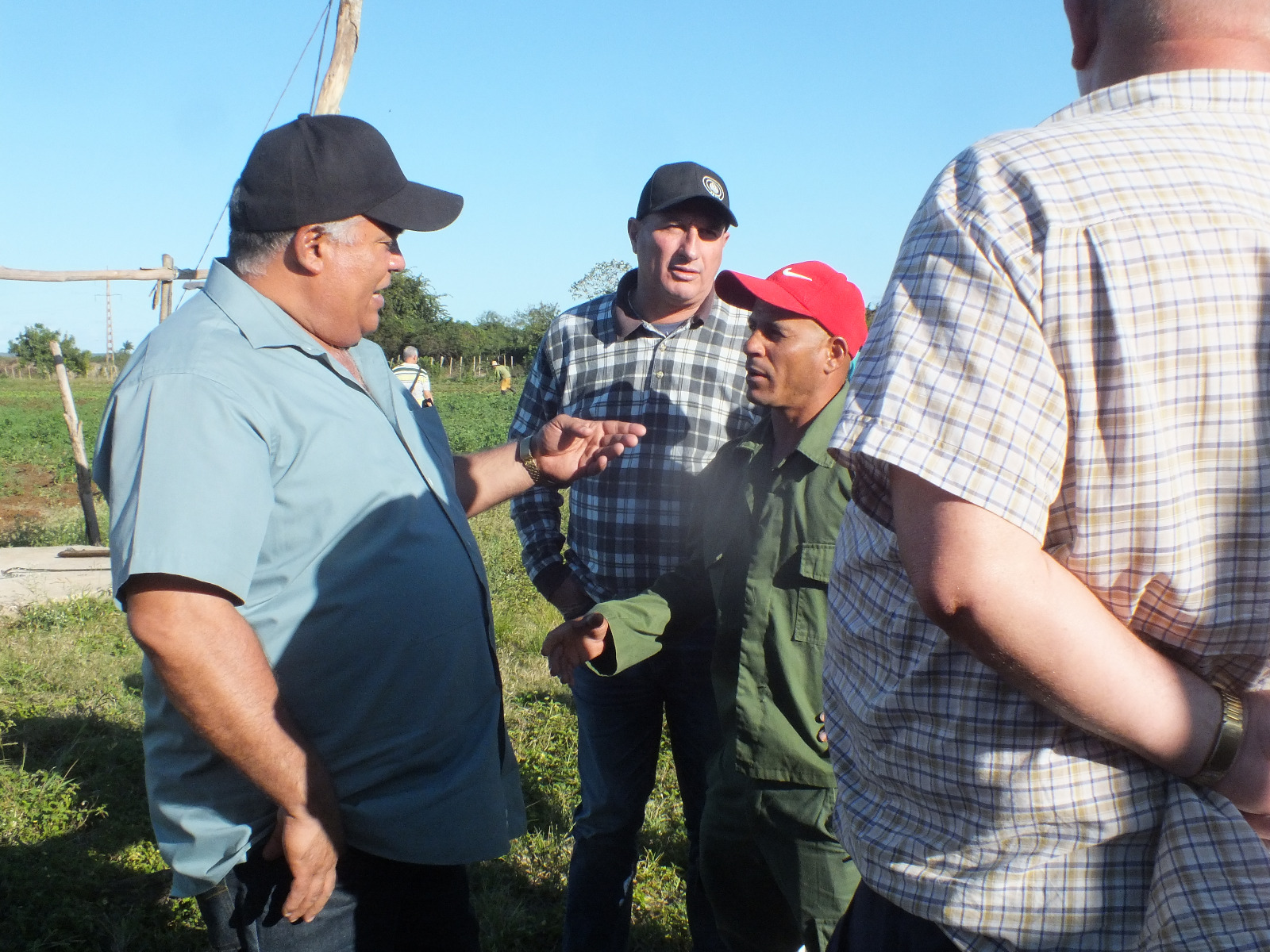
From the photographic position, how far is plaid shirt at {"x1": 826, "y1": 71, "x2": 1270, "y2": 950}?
3.10 feet

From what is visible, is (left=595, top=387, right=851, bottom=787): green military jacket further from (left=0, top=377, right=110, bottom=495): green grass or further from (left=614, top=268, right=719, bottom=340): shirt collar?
(left=0, top=377, right=110, bottom=495): green grass

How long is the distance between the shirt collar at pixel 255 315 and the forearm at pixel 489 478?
761 mm

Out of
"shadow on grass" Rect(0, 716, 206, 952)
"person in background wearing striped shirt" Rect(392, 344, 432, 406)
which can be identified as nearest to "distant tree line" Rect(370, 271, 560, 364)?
"person in background wearing striped shirt" Rect(392, 344, 432, 406)

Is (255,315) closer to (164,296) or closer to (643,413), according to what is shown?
(643,413)

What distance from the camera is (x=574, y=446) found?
2.70m

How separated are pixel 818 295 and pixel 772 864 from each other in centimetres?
152

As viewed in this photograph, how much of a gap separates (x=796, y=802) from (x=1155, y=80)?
1750 millimetres

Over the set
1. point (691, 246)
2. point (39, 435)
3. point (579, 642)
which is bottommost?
point (39, 435)

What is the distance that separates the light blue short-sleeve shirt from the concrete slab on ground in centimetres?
578

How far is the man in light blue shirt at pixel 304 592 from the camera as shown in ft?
5.32

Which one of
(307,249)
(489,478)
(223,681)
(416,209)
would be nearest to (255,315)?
(307,249)

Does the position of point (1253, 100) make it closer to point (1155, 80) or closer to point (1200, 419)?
point (1155, 80)

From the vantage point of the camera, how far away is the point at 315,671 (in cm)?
182

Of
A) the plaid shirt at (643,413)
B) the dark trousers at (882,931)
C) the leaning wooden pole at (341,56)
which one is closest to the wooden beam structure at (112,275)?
the leaning wooden pole at (341,56)
